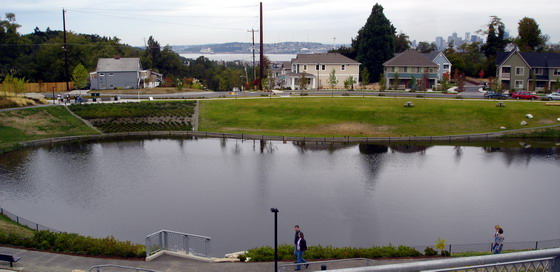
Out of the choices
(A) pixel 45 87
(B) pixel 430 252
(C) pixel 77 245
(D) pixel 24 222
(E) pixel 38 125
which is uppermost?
(A) pixel 45 87

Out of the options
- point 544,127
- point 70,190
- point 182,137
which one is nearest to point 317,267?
point 70,190

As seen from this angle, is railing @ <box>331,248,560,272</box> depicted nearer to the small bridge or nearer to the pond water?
the small bridge

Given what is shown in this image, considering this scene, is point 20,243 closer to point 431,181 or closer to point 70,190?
point 70,190

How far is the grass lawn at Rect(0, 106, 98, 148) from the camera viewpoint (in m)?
51.3

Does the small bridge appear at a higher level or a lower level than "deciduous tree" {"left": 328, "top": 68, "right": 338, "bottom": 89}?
lower

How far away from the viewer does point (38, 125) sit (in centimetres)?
5509

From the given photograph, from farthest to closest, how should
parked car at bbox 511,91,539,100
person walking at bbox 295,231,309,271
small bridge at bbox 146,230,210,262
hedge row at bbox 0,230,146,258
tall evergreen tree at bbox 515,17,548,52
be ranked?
tall evergreen tree at bbox 515,17,548,52, parked car at bbox 511,91,539,100, hedge row at bbox 0,230,146,258, small bridge at bbox 146,230,210,262, person walking at bbox 295,231,309,271

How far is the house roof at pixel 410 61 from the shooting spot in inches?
3469

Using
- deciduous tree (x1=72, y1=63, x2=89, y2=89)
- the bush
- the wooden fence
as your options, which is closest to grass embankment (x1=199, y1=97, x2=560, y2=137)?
deciduous tree (x1=72, y1=63, x2=89, y2=89)

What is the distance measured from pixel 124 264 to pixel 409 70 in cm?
7777

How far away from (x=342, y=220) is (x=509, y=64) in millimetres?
73473

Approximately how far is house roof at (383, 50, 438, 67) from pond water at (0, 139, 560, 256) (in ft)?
143

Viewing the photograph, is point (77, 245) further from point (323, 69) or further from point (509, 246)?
point (323, 69)

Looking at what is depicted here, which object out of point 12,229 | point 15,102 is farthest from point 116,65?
point 12,229
